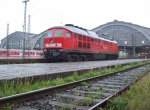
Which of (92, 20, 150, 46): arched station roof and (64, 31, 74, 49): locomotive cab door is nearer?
(64, 31, 74, 49): locomotive cab door

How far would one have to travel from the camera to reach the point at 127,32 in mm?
91562

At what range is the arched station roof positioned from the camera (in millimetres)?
87188

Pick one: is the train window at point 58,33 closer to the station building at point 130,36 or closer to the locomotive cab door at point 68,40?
the locomotive cab door at point 68,40

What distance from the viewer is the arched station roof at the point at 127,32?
3433 inches

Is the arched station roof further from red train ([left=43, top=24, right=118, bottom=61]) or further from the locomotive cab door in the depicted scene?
the locomotive cab door

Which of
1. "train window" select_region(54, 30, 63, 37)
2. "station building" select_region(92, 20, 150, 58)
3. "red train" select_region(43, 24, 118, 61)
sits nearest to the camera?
"red train" select_region(43, 24, 118, 61)

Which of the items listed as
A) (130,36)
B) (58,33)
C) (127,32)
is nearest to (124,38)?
(130,36)

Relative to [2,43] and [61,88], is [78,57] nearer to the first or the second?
[61,88]

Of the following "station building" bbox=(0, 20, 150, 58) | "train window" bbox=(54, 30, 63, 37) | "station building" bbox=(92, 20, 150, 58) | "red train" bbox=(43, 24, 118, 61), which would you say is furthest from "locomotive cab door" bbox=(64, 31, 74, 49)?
"station building" bbox=(92, 20, 150, 58)

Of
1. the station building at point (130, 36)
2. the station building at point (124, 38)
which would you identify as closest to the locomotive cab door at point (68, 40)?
the station building at point (124, 38)

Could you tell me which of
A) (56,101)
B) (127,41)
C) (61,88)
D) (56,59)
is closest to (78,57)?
(56,59)

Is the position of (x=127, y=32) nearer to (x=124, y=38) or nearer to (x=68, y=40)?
(x=124, y=38)

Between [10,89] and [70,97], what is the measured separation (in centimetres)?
166

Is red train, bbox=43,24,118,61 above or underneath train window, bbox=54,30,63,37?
underneath
